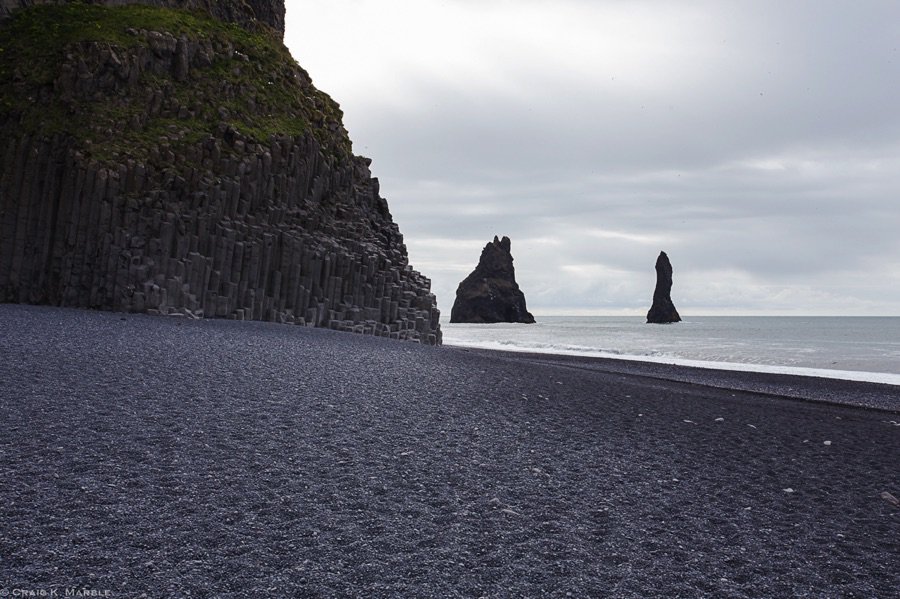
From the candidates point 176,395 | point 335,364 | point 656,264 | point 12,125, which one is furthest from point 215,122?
point 656,264

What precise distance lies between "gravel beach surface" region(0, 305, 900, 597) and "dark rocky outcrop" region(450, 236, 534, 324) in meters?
133

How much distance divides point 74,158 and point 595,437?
2806cm

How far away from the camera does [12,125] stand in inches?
1217

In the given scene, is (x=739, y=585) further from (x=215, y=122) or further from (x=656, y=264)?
(x=656, y=264)

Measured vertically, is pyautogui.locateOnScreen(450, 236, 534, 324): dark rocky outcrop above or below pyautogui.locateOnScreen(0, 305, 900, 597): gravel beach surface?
above

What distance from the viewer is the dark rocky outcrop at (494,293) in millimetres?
146500

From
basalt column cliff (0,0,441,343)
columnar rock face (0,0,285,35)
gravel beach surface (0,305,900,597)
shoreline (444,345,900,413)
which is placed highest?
columnar rock face (0,0,285,35)

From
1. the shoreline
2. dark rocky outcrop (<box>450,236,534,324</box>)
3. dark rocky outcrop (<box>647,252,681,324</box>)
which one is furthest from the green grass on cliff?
dark rocky outcrop (<box>647,252,681,324</box>)

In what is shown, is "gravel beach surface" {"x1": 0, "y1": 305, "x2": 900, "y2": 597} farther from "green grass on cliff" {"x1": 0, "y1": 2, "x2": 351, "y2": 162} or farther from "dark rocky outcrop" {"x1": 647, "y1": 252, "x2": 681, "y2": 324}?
"dark rocky outcrop" {"x1": 647, "y1": 252, "x2": 681, "y2": 324}

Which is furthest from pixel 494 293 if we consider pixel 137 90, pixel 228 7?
pixel 137 90

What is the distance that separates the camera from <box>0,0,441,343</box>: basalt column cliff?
29.0m

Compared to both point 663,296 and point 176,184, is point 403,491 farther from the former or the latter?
point 663,296

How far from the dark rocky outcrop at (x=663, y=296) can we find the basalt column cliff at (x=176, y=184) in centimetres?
12038

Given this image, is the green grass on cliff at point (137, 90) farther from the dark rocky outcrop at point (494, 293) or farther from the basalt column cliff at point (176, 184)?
the dark rocky outcrop at point (494, 293)
